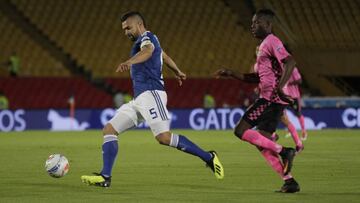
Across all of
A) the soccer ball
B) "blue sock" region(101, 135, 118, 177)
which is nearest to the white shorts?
"blue sock" region(101, 135, 118, 177)

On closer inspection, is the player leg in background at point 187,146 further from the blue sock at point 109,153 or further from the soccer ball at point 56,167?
the soccer ball at point 56,167

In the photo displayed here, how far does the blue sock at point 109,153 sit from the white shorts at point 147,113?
152 mm

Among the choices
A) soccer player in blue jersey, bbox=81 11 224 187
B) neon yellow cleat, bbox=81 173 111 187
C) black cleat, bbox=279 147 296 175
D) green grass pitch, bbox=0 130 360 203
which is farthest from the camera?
soccer player in blue jersey, bbox=81 11 224 187

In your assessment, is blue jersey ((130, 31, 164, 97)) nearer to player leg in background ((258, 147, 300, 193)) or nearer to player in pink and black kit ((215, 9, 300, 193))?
player in pink and black kit ((215, 9, 300, 193))

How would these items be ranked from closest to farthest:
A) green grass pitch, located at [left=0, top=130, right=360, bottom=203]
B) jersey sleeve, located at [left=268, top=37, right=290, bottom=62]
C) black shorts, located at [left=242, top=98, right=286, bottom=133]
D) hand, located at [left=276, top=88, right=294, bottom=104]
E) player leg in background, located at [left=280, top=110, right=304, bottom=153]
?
1. green grass pitch, located at [left=0, top=130, right=360, bottom=203]
2. hand, located at [left=276, top=88, right=294, bottom=104]
3. jersey sleeve, located at [left=268, top=37, right=290, bottom=62]
4. black shorts, located at [left=242, top=98, right=286, bottom=133]
5. player leg in background, located at [left=280, top=110, right=304, bottom=153]

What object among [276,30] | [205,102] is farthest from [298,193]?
[276,30]

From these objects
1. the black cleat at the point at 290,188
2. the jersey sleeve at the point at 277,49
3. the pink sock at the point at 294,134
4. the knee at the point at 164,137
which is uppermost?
the pink sock at the point at 294,134

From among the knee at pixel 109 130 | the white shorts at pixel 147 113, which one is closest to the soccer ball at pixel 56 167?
the knee at pixel 109 130

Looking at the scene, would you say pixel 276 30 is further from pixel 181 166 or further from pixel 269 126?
pixel 269 126

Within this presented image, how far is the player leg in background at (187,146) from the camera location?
38.3 feet

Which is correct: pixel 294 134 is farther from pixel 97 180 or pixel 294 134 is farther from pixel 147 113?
pixel 97 180

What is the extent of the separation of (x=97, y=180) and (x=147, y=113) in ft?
3.37

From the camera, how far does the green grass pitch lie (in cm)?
1038

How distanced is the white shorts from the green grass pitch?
0.75m
